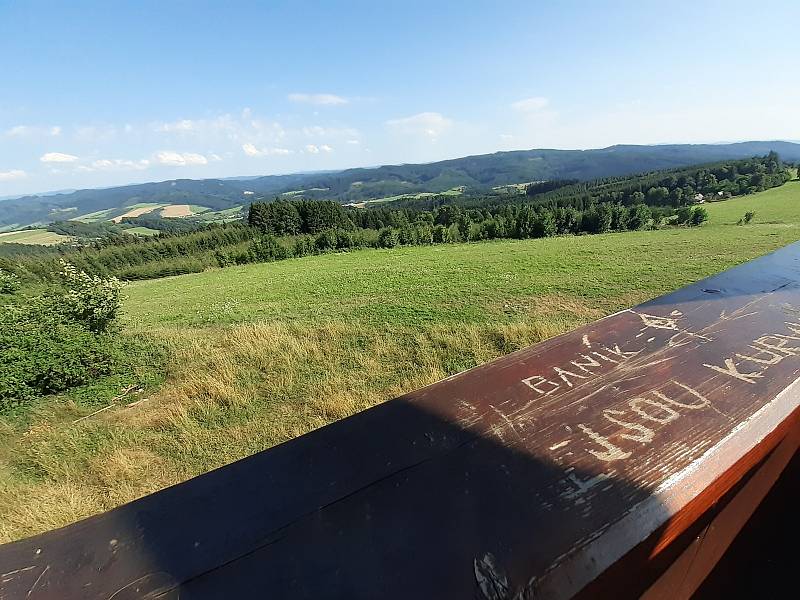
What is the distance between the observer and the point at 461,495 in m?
0.80

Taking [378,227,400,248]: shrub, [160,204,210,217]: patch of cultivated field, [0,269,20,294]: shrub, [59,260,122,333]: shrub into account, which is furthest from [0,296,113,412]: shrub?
[160,204,210,217]: patch of cultivated field

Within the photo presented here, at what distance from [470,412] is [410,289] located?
14.2 metres

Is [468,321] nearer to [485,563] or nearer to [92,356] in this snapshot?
[92,356]

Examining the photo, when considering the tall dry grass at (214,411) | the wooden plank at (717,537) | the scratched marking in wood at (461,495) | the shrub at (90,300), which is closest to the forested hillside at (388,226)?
the shrub at (90,300)

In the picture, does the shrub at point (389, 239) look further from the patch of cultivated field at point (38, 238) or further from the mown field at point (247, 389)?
the patch of cultivated field at point (38, 238)

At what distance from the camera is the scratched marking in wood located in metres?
0.66

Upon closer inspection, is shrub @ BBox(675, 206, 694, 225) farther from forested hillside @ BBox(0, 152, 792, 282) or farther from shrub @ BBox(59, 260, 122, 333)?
shrub @ BBox(59, 260, 122, 333)

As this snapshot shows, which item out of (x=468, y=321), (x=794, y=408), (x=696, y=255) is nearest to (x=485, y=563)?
(x=794, y=408)

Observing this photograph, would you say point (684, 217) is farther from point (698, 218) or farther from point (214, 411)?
point (214, 411)

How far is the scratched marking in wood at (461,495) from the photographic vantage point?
2.15 ft

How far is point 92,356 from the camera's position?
19.6 ft

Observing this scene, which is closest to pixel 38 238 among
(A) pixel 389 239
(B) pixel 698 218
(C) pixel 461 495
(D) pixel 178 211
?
(D) pixel 178 211

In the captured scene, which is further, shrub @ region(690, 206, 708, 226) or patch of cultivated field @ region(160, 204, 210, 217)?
patch of cultivated field @ region(160, 204, 210, 217)

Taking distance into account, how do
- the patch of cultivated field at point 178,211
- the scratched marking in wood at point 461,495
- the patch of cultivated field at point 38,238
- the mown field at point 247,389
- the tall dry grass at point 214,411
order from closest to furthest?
the scratched marking in wood at point 461,495 → the tall dry grass at point 214,411 → the mown field at point 247,389 → the patch of cultivated field at point 38,238 → the patch of cultivated field at point 178,211
